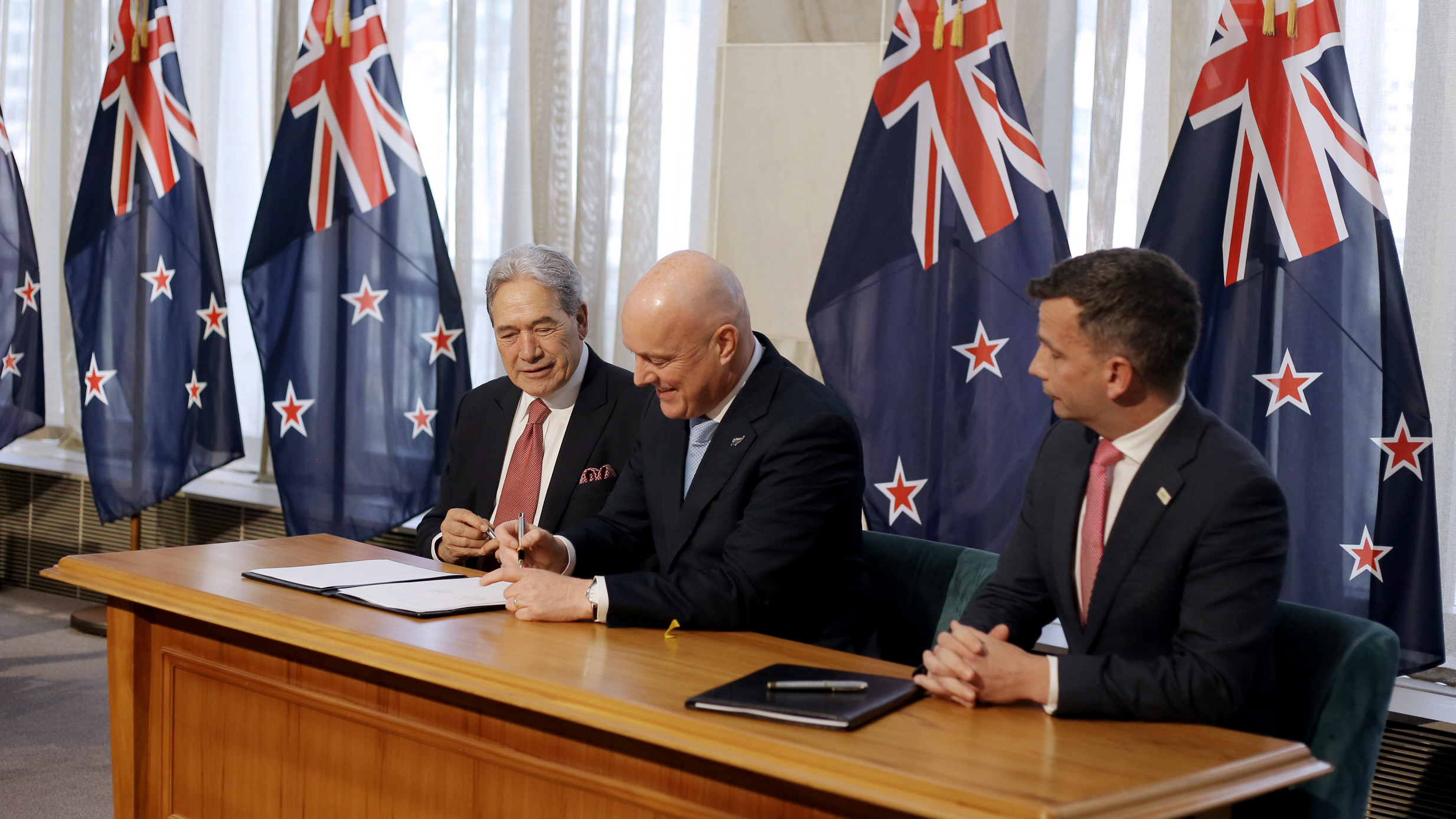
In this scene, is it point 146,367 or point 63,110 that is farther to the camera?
point 63,110

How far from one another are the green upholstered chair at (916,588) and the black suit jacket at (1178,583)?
1.28 ft

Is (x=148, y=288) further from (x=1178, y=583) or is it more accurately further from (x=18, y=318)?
(x=1178, y=583)

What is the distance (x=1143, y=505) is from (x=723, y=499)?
887mm

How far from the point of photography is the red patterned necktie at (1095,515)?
218 cm

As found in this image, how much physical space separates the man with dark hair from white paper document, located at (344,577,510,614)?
922 mm

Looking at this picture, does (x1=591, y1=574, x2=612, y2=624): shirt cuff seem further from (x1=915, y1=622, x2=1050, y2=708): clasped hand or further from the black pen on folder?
(x1=915, y1=622, x2=1050, y2=708): clasped hand

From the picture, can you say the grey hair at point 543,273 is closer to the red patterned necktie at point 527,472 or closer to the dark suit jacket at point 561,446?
the dark suit jacket at point 561,446

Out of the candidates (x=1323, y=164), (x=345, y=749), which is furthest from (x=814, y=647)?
(x=1323, y=164)

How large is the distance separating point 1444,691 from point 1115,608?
6.02 ft

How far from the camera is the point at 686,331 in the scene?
2658 millimetres

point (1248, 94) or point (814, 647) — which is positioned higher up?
point (1248, 94)

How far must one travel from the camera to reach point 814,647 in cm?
227

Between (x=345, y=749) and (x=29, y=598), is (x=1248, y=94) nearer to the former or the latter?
(x=345, y=749)

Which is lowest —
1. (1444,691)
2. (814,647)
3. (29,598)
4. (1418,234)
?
(29,598)
